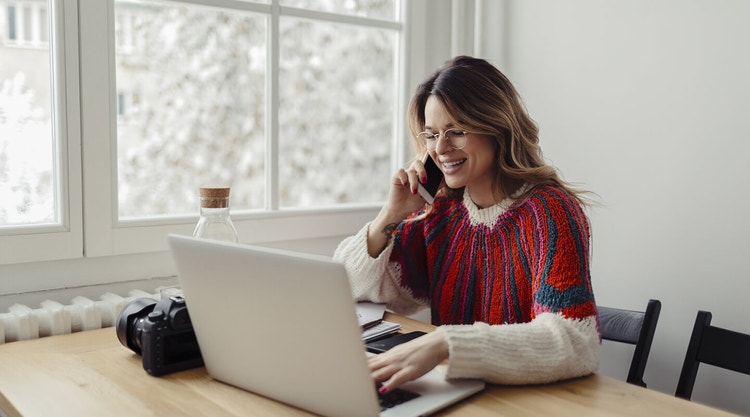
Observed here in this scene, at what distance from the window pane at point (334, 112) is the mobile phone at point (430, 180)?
565mm

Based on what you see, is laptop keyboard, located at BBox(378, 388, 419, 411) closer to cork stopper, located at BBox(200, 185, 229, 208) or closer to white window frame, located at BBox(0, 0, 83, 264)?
cork stopper, located at BBox(200, 185, 229, 208)

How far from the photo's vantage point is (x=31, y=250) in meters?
1.63

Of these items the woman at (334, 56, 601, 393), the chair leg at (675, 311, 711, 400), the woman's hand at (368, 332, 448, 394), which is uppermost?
the woman at (334, 56, 601, 393)

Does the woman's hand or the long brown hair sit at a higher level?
the long brown hair

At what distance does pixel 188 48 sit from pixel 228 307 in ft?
3.43

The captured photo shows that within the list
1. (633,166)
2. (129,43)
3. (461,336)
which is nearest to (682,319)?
(633,166)

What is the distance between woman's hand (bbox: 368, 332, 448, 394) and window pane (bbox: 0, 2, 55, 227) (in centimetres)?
98

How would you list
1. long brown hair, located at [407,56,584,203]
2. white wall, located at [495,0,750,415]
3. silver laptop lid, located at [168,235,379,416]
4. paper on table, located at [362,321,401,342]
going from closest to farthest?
silver laptop lid, located at [168,235,379,416] < paper on table, located at [362,321,401,342] < long brown hair, located at [407,56,584,203] < white wall, located at [495,0,750,415]

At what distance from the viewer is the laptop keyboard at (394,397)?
105cm

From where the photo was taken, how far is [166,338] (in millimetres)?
1230

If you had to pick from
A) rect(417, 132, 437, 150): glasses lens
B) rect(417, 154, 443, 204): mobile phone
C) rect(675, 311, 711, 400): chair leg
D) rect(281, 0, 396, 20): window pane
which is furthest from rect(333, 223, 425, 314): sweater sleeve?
rect(281, 0, 396, 20): window pane

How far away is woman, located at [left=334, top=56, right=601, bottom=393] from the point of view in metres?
1.23

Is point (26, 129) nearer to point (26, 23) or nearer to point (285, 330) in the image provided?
point (26, 23)

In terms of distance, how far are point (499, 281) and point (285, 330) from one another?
0.67 metres
